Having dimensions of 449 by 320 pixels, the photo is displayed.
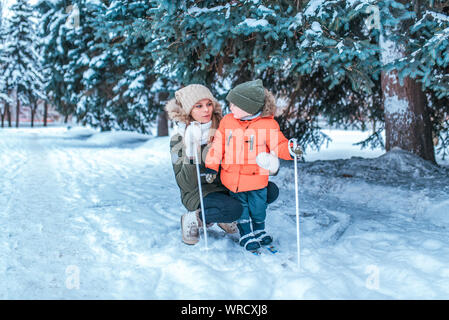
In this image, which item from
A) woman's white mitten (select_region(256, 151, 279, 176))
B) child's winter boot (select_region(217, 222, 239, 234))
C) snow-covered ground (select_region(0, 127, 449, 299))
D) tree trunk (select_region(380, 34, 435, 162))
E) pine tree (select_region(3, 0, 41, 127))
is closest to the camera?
snow-covered ground (select_region(0, 127, 449, 299))

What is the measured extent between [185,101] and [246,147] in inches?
25.7

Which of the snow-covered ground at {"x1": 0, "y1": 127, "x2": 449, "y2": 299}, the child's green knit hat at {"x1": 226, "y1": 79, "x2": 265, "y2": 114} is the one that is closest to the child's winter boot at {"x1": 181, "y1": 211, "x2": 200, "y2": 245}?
the snow-covered ground at {"x1": 0, "y1": 127, "x2": 449, "y2": 299}

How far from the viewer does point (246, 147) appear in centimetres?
270

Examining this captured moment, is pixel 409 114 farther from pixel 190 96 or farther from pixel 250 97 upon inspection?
pixel 190 96

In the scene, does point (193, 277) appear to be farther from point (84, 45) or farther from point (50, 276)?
point (84, 45)

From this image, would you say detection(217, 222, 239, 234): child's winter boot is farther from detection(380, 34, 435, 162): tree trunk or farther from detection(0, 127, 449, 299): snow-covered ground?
detection(380, 34, 435, 162): tree trunk

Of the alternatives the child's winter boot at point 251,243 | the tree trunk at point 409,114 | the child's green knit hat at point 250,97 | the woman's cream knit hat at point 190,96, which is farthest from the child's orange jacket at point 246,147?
the tree trunk at point 409,114

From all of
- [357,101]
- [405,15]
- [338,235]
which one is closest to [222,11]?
[405,15]

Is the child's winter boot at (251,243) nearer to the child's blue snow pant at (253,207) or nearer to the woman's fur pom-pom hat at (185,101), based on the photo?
the child's blue snow pant at (253,207)

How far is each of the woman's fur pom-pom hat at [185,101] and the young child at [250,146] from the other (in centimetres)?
26

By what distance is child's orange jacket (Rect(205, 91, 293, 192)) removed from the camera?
270 centimetres

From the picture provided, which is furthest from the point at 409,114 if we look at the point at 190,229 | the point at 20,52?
the point at 20,52

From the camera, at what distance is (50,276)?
95.1 inches

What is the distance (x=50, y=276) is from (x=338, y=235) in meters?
2.58
